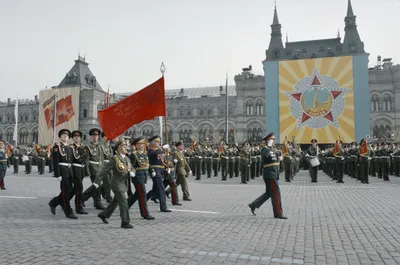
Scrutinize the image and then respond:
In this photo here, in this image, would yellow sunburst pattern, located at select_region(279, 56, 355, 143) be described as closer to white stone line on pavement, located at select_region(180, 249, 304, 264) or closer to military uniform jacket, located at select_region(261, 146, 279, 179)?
military uniform jacket, located at select_region(261, 146, 279, 179)

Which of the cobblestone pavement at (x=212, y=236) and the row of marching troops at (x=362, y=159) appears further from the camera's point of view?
the row of marching troops at (x=362, y=159)

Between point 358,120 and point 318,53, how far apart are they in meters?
24.4

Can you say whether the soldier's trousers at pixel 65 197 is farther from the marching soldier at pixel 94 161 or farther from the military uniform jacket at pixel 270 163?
the military uniform jacket at pixel 270 163

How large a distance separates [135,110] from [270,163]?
3964 millimetres

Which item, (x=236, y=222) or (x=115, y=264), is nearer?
(x=115, y=264)

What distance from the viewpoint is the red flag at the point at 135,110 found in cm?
857

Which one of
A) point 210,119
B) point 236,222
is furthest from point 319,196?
point 210,119

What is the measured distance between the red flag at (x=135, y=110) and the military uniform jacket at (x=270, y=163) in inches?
115

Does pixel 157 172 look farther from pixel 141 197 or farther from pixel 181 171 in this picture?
pixel 181 171

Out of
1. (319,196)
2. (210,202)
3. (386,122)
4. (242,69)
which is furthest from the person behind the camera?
(242,69)

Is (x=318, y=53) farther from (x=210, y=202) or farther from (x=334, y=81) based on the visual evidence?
(x=210, y=202)

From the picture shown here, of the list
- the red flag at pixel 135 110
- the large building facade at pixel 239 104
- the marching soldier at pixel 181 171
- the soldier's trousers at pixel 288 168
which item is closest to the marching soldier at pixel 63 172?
the red flag at pixel 135 110

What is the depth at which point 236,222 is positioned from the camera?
257 inches

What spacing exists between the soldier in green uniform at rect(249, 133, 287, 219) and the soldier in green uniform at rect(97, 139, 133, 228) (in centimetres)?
267
